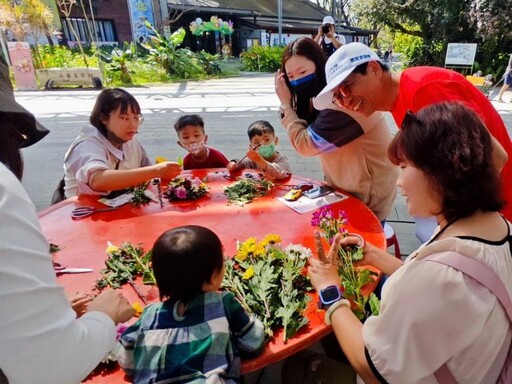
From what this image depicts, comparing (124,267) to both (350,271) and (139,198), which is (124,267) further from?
(350,271)

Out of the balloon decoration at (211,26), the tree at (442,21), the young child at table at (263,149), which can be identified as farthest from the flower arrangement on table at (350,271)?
the balloon decoration at (211,26)

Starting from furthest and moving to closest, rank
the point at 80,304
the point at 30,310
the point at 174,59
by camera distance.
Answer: the point at 174,59 → the point at 80,304 → the point at 30,310

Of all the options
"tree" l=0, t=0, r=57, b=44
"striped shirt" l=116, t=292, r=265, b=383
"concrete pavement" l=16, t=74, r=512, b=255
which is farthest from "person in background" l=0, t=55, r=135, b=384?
"tree" l=0, t=0, r=57, b=44

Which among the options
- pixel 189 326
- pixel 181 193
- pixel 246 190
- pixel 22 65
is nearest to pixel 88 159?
pixel 181 193

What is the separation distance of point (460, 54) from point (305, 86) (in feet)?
40.1

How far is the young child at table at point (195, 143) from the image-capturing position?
8.69 feet

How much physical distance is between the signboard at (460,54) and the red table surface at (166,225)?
12263 millimetres

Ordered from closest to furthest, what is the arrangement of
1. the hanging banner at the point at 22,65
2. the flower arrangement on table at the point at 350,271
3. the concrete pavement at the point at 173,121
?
the flower arrangement on table at the point at 350,271, the concrete pavement at the point at 173,121, the hanging banner at the point at 22,65

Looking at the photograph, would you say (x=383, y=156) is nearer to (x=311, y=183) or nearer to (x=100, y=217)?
(x=311, y=183)

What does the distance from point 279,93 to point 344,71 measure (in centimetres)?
60

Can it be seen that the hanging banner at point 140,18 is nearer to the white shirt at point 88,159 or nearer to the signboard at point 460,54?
the signboard at point 460,54

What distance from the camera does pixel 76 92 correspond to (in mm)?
12836

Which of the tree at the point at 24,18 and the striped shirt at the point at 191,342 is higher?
the tree at the point at 24,18

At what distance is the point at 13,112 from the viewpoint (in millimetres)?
855
